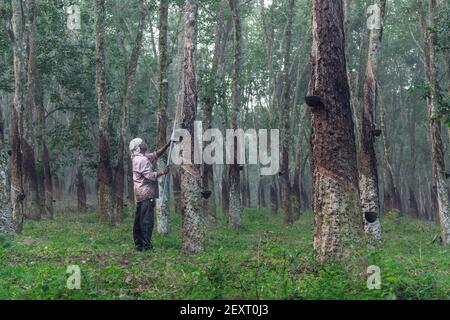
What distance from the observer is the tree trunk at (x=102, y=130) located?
18656 millimetres

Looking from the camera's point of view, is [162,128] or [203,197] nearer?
[203,197]

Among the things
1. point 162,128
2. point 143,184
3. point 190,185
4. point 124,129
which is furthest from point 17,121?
point 190,185

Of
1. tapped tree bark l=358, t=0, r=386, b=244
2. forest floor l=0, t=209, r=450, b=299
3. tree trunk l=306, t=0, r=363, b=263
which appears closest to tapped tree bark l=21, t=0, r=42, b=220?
forest floor l=0, t=209, r=450, b=299

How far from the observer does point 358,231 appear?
8.84m

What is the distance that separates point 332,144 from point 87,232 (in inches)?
407

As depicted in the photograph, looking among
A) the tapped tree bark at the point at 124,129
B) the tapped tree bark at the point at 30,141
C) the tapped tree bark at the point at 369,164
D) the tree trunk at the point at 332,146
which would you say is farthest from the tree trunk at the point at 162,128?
the tree trunk at the point at 332,146

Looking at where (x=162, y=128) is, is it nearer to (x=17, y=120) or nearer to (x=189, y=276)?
(x=17, y=120)

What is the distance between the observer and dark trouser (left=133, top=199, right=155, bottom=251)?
40.5ft

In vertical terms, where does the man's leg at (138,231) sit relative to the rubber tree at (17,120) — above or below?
below

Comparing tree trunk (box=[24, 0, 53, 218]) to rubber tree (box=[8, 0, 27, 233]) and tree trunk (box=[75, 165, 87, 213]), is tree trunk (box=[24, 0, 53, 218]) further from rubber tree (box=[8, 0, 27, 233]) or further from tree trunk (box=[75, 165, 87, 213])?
tree trunk (box=[75, 165, 87, 213])

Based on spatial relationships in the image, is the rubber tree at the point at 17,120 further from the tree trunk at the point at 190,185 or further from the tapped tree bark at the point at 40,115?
the tree trunk at the point at 190,185

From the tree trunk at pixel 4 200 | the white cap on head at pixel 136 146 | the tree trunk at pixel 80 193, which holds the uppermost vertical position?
the white cap on head at pixel 136 146

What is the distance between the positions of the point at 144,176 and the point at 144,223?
3.29ft

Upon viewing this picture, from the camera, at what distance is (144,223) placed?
40.7 feet
